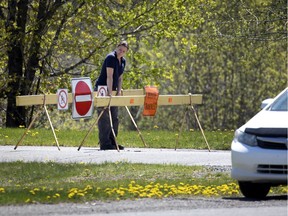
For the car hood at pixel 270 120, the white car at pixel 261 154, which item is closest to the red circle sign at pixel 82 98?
the car hood at pixel 270 120

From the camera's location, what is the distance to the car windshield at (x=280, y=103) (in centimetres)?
1458

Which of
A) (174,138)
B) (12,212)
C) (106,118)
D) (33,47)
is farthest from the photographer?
(33,47)

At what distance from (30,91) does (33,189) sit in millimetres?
19508

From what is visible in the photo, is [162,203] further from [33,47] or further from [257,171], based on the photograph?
[33,47]

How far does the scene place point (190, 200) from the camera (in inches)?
537

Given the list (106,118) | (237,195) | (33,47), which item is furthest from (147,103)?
(33,47)

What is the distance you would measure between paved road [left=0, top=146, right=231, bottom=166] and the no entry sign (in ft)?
2.19

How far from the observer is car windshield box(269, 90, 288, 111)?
574 inches

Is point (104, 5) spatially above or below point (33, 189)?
above

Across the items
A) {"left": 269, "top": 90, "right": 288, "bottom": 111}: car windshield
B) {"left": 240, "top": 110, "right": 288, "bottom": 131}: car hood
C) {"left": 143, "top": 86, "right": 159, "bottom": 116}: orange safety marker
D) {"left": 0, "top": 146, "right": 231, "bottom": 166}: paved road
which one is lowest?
{"left": 0, "top": 146, "right": 231, "bottom": 166}: paved road

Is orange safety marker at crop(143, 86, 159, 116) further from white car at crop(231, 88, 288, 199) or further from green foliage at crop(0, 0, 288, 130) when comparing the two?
green foliage at crop(0, 0, 288, 130)

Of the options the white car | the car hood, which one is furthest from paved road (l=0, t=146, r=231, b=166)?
the white car

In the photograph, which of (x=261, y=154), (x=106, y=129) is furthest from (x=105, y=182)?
(x=106, y=129)

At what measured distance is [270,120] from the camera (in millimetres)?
13984
